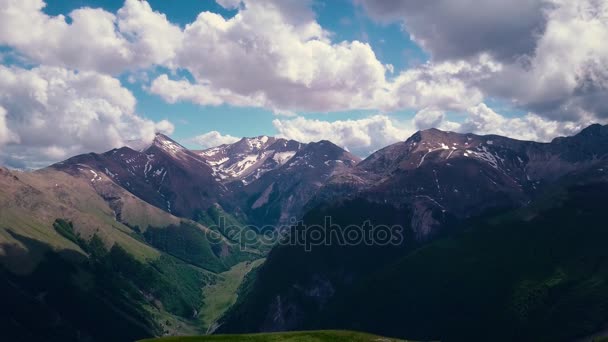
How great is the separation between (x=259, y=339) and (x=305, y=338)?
1094 cm

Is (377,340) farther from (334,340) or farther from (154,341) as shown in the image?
(154,341)

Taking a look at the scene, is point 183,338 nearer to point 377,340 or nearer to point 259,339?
point 259,339

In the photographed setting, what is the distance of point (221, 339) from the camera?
111688 mm

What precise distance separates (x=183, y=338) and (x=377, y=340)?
47086 mm

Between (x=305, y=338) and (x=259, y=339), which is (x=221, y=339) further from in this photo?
(x=305, y=338)

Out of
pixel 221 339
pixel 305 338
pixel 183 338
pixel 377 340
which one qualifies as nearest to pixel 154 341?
pixel 183 338

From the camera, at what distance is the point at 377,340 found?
379ft

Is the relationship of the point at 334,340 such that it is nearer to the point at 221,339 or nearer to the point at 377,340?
the point at 377,340

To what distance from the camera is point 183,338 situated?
374ft

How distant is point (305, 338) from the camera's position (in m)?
113

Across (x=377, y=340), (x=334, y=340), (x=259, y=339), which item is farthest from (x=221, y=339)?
(x=377, y=340)

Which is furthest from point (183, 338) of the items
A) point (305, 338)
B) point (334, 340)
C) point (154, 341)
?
point (334, 340)

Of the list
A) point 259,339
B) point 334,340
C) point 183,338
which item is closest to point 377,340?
point 334,340

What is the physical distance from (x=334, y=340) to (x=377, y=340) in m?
11.1
